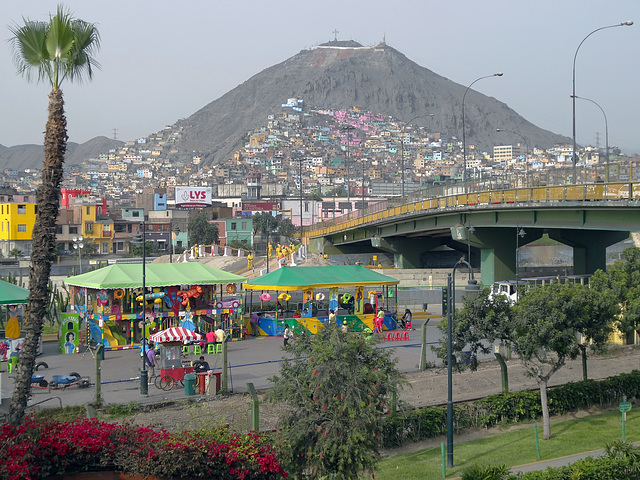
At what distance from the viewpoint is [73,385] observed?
24.0 meters

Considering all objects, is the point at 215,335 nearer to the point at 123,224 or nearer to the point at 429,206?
the point at 429,206

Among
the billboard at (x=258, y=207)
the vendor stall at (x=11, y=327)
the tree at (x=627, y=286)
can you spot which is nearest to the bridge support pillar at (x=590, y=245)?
the tree at (x=627, y=286)

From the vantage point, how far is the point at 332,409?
535 inches

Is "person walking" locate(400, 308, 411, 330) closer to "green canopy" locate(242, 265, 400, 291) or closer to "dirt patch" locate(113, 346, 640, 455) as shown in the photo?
"green canopy" locate(242, 265, 400, 291)

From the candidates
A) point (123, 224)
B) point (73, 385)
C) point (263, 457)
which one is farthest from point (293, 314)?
point (123, 224)

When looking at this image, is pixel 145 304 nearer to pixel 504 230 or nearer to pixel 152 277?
pixel 152 277

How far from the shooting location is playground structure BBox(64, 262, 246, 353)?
3136 centimetres

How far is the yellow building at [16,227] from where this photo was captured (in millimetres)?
88625

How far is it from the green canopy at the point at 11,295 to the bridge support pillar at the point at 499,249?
31529 millimetres

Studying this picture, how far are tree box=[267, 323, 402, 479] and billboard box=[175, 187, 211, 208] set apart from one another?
122590 mm

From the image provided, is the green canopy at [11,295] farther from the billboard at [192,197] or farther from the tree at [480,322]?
the billboard at [192,197]

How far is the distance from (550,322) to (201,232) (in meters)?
87.3

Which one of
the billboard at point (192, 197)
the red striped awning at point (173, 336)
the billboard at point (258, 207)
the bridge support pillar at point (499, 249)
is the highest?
the billboard at point (192, 197)

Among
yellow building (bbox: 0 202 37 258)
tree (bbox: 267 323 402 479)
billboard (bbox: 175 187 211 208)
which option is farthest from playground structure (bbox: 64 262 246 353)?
billboard (bbox: 175 187 211 208)
